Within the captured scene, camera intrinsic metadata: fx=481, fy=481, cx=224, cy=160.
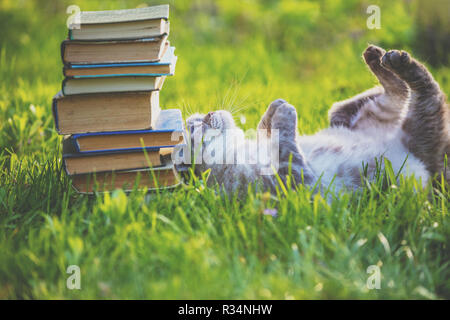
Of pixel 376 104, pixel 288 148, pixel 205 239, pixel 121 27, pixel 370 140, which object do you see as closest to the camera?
pixel 205 239

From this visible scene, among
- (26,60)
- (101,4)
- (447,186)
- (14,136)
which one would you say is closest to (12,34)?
(26,60)

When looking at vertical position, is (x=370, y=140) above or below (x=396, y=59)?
below

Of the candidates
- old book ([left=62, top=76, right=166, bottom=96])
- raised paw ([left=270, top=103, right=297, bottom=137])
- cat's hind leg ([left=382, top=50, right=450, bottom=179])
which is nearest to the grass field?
cat's hind leg ([left=382, top=50, right=450, bottom=179])

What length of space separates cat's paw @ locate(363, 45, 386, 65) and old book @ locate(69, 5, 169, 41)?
1150mm

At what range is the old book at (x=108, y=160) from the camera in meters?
1.95

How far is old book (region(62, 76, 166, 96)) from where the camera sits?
6.12 feet

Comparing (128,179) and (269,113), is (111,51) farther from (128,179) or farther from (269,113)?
(269,113)

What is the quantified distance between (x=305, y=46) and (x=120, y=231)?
420 centimetres

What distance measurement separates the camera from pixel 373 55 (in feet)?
8.09

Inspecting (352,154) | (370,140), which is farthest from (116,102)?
(370,140)

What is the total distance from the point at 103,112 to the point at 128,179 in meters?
0.30

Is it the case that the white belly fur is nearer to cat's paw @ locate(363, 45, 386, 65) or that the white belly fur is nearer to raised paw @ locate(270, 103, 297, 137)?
raised paw @ locate(270, 103, 297, 137)
